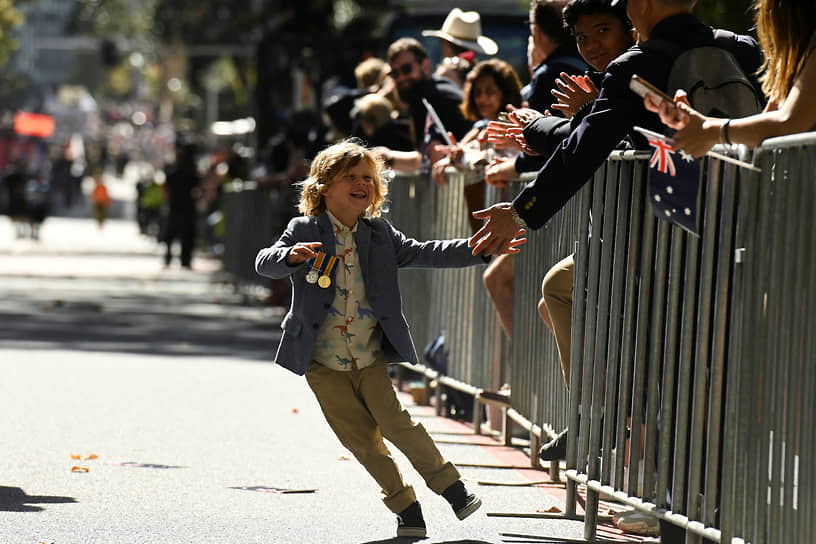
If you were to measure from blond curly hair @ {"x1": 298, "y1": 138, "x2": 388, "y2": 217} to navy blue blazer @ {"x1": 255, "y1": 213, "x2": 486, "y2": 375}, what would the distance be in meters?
0.06

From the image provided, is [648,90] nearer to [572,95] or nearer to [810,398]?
[810,398]

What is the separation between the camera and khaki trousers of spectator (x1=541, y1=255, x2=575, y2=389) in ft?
22.0

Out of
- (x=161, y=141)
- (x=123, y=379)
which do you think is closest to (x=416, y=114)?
(x=123, y=379)

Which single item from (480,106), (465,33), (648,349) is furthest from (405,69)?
(648,349)

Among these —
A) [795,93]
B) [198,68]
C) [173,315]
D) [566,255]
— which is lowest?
[173,315]

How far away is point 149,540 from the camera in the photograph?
235 inches

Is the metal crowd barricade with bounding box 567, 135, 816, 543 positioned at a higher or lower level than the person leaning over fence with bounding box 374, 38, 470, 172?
lower

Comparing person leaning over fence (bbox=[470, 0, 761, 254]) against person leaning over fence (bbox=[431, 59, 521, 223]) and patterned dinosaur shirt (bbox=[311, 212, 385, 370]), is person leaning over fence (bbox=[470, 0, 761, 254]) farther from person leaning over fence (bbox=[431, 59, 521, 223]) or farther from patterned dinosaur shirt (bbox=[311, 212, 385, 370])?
person leaning over fence (bbox=[431, 59, 521, 223])

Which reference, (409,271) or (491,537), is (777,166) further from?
(409,271)

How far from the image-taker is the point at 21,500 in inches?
265

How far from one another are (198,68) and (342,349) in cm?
5826

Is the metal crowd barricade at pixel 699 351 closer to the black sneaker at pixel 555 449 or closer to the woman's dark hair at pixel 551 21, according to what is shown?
the black sneaker at pixel 555 449

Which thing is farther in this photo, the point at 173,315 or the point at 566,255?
the point at 173,315

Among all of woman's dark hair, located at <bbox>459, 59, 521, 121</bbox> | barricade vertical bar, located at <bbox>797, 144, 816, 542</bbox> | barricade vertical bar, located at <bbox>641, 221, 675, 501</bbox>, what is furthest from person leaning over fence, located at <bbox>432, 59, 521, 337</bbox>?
barricade vertical bar, located at <bbox>797, 144, 816, 542</bbox>
